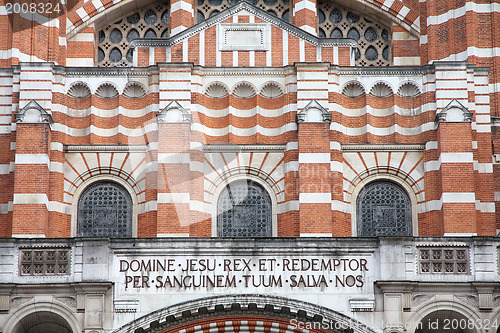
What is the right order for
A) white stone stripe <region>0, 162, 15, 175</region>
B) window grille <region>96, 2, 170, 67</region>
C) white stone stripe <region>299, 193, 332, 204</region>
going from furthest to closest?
window grille <region>96, 2, 170, 67</region> → white stone stripe <region>0, 162, 15, 175</region> → white stone stripe <region>299, 193, 332, 204</region>

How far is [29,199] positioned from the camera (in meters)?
30.4

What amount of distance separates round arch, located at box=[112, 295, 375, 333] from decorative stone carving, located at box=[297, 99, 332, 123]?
22.5 feet

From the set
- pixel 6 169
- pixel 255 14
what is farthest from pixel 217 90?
pixel 6 169

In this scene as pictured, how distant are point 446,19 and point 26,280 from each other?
15394mm

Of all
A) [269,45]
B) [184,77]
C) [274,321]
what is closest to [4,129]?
[184,77]

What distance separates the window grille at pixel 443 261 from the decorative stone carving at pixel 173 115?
8.28 metres

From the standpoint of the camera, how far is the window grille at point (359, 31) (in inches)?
1361

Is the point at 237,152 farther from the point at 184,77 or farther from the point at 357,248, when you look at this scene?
the point at 357,248

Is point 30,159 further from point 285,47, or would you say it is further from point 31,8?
point 285,47

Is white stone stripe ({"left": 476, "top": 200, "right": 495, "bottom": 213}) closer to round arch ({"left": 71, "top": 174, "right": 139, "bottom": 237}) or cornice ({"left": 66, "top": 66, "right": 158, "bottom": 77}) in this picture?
round arch ({"left": 71, "top": 174, "right": 139, "bottom": 237})

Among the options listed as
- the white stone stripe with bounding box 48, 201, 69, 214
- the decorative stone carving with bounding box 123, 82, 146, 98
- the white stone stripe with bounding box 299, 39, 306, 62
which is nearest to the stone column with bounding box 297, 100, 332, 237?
the white stone stripe with bounding box 299, 39, 306, 62

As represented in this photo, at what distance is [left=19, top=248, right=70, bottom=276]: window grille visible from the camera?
26.6 metres

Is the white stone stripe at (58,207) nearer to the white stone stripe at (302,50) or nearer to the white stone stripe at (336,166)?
the white stone stripe at (336,166)

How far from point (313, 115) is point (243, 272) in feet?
21.3
